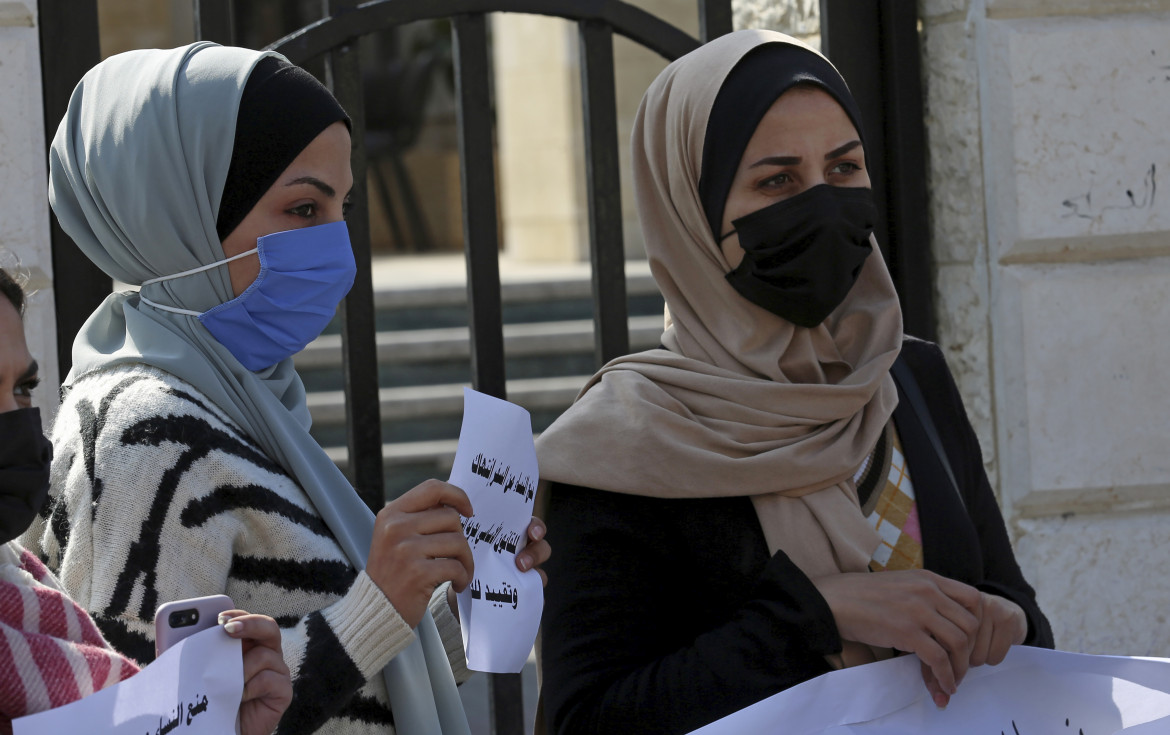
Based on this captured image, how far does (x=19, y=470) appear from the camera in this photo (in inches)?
45.1

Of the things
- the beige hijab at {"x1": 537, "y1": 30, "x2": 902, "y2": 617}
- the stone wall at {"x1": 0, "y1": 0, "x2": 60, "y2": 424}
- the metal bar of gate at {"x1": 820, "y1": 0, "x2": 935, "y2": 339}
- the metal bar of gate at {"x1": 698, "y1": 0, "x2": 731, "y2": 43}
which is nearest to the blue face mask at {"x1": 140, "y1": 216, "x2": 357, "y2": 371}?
the beige hijab at {"x1": 537, "y1": 30, "x2": 902, "y2": 617}

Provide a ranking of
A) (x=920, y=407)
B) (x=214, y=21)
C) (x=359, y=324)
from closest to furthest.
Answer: (x=920, y=407), (x=214, y=21), (x=359, y=324)

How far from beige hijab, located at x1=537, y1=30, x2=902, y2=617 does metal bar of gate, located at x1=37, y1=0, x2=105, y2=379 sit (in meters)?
1.11

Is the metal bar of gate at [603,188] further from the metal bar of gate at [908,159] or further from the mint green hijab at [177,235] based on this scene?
the mint green hijab at [177,235]

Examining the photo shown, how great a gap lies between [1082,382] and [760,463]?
134 centimetres

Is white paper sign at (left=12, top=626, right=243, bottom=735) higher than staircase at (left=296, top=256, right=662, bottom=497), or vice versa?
white paper sign at (left=12, top=626, right=243, bottom=735)

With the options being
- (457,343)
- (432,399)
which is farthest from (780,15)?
(457,343)

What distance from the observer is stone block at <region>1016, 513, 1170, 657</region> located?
281 cm

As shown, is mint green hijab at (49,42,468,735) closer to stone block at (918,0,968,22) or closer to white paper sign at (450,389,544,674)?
white paper sign at (450,389,544,674)

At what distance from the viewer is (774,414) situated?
1.86 metres

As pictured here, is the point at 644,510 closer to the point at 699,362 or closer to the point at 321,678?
the point at 699,362

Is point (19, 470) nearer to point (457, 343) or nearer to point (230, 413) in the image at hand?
point (230, 413)

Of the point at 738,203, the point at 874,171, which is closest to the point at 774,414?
the point at 738,203

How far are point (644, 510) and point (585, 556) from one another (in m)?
0.11
